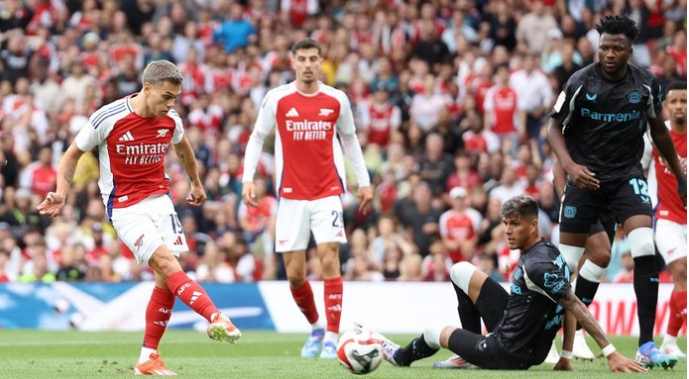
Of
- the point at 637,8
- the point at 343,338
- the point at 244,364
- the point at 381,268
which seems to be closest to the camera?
the point at 343,338

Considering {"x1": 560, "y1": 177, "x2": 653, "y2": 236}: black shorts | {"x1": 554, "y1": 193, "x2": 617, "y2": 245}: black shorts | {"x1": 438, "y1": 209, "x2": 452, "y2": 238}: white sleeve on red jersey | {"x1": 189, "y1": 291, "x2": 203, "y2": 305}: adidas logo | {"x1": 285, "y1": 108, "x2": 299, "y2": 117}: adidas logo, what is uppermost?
{"x1": 285, "y1": 108, "x2": 299, "y2": 117}: adidas logo

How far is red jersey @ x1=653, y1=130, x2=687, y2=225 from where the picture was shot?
39.3ft

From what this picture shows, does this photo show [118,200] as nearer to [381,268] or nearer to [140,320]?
[140,320]

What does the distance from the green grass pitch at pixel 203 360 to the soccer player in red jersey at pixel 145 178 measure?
0.57 metres

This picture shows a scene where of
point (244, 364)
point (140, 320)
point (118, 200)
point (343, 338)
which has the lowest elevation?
point (140, 320)

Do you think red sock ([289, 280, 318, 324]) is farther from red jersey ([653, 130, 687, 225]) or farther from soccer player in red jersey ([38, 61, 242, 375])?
red jersey ([653, 130, 687, 225])

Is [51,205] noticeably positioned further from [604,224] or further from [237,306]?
[237,306]

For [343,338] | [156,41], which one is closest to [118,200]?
[343,338]

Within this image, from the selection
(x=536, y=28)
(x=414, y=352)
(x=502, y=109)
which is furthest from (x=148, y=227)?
(x=536, y=28)

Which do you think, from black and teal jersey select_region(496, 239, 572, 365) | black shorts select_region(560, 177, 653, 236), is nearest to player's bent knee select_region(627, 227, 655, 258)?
black shorts select_region(560, 177, 653, 236)

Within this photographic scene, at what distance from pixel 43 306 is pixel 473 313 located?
9.44 metres

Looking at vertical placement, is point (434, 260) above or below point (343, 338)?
below

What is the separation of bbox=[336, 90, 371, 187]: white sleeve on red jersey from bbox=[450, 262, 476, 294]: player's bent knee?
2325mm

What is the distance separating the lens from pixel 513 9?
24.0 m
